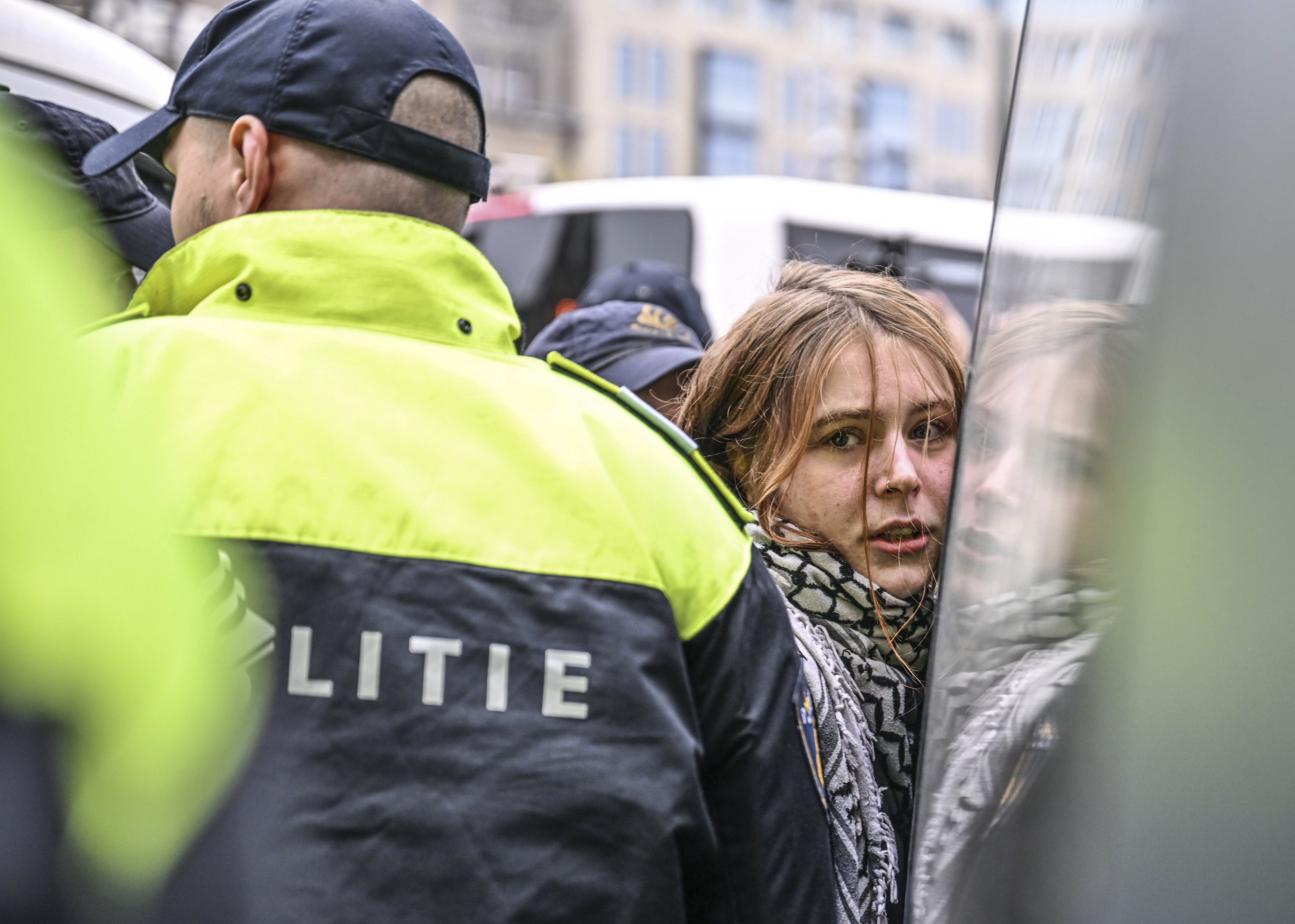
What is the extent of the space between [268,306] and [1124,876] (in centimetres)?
94

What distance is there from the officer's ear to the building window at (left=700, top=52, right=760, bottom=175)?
37129 millimetres

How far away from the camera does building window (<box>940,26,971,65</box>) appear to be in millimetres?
44500

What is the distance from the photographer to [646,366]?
3590mm

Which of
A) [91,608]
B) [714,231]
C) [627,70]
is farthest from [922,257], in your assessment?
[627,70]

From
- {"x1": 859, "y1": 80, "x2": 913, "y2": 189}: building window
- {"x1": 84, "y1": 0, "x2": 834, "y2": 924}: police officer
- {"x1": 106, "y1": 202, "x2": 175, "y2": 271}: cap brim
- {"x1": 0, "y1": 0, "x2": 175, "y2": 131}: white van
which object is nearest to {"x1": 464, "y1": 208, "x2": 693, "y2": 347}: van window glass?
{"x1": 0, "y1": 0, "x2": 175, "y2": 131}: white van

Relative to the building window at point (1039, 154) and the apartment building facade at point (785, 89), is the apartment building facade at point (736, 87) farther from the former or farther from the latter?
the building window at point (1039, 154)

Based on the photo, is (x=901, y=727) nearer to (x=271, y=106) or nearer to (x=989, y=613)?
(x=989, y=613)

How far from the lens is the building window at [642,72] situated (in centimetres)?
3634

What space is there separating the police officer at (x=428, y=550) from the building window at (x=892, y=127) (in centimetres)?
4009

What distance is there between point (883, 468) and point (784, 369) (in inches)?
8.7

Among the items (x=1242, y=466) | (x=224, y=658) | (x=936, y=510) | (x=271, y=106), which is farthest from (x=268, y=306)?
(x=936, y=510)

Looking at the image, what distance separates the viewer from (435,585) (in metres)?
1.23

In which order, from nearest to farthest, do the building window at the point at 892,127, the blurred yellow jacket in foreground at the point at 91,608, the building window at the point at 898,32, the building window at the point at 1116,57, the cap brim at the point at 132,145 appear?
the blurred yellow jacket in foreground at the point at 91,608, the building window at the point at 1116,57, the cap brim at the point at 132,145, the building window at the point at 892,127, the building window at the point at 898,32

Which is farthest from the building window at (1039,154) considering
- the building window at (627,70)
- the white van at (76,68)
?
the building window at (627,70)
